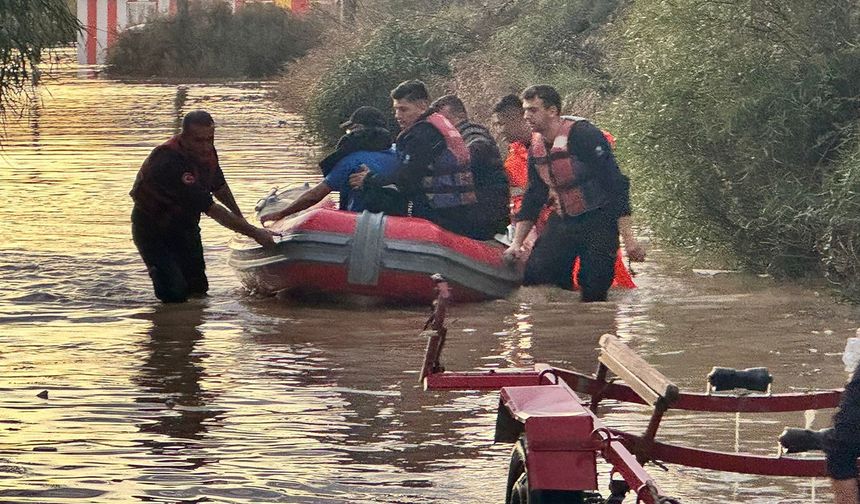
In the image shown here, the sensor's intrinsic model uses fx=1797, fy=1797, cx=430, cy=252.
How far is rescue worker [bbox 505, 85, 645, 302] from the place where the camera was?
Answer: 40.9 feet

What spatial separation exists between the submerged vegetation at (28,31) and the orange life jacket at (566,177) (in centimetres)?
358

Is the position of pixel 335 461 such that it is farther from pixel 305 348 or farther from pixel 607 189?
pixel 607 189

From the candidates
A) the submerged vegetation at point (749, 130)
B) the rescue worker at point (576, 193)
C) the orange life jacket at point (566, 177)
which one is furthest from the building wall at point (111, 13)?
the orange life jacket at point (566, 177)

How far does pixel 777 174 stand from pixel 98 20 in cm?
5362

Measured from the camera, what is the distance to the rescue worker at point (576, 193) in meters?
12.5

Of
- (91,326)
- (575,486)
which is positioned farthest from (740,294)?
(575,486)

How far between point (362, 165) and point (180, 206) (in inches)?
55.1

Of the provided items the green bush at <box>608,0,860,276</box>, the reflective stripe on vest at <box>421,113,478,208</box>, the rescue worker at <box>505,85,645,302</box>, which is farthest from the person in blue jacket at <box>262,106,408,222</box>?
the green bush at <box>608,0,860,276</box>

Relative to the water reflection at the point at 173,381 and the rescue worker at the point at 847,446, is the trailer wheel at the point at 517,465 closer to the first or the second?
the rescue worker at the point at 847,446

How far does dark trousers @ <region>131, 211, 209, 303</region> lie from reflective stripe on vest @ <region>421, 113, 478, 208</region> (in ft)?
6.11

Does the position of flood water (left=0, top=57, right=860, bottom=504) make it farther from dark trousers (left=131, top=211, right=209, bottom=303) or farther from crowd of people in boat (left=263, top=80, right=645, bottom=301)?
crowd of people in boat (left=263, top=80, right=645, bottom=301)

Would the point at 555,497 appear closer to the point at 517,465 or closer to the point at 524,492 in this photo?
the point at 524,492

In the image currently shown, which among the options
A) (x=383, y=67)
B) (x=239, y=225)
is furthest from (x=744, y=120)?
(x=383, y=67)

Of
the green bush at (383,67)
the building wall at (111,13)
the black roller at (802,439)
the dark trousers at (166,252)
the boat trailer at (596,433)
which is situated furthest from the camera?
the building wall at (111,13)
